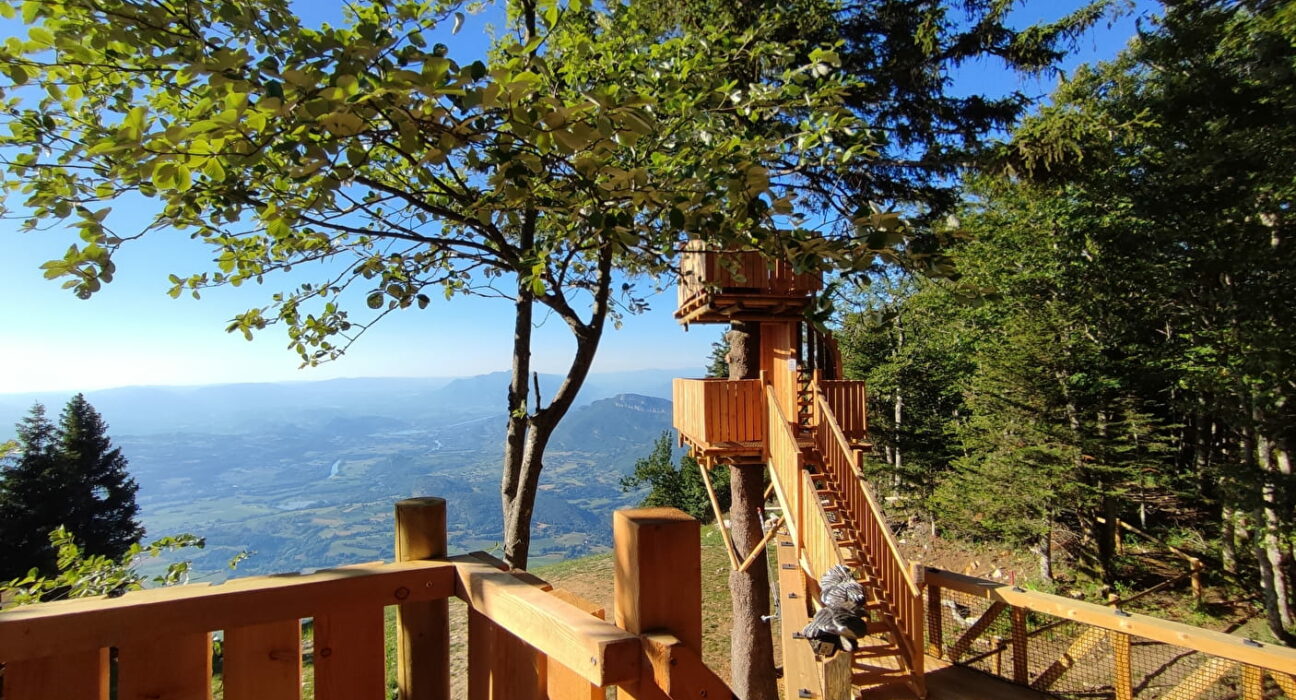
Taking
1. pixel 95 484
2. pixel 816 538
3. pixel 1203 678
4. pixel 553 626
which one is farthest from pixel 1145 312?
pixel 95 484

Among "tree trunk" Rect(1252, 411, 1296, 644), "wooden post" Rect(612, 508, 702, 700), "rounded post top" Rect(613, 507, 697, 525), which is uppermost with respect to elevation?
"rounded post top" Rect(613, 507, 697, 525)

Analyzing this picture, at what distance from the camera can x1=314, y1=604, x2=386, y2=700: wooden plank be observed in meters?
1.69

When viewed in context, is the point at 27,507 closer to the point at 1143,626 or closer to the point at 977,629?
the point at 977,629

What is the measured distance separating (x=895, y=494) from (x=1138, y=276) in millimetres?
12617

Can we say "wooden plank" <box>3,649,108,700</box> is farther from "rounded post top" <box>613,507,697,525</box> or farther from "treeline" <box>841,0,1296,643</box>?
"treeline" <box>841,0,1296,643</box>

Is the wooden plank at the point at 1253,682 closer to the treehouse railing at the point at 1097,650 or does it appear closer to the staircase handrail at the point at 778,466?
the treehouse railing at the point at 1097,650

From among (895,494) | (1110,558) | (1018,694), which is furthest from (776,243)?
(895,494)

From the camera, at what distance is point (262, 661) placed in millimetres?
1640

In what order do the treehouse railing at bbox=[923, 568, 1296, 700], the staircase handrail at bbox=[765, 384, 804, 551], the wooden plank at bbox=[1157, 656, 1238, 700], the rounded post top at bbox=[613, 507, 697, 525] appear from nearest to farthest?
the rounded post top at bbox=[613, 507, 697, 525], the treehouse railing at bbox=[923, 568, 1296, 700], the wooden plank at bbox=[1157, 656, 1238, 700], the staircase handrail at bbox=[765, 384, 804, 551]

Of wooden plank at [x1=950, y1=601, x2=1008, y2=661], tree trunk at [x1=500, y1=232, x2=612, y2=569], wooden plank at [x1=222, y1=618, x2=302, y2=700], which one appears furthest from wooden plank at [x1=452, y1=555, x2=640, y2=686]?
wooden plank at [x1=950, y1=601, x2=1008, y2=661]

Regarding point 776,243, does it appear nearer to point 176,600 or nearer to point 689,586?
point 689,586

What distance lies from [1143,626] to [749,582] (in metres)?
5.24

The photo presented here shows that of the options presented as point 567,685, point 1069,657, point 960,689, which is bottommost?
point 1069,657

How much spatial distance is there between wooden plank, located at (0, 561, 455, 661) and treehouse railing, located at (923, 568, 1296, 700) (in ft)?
14.1
